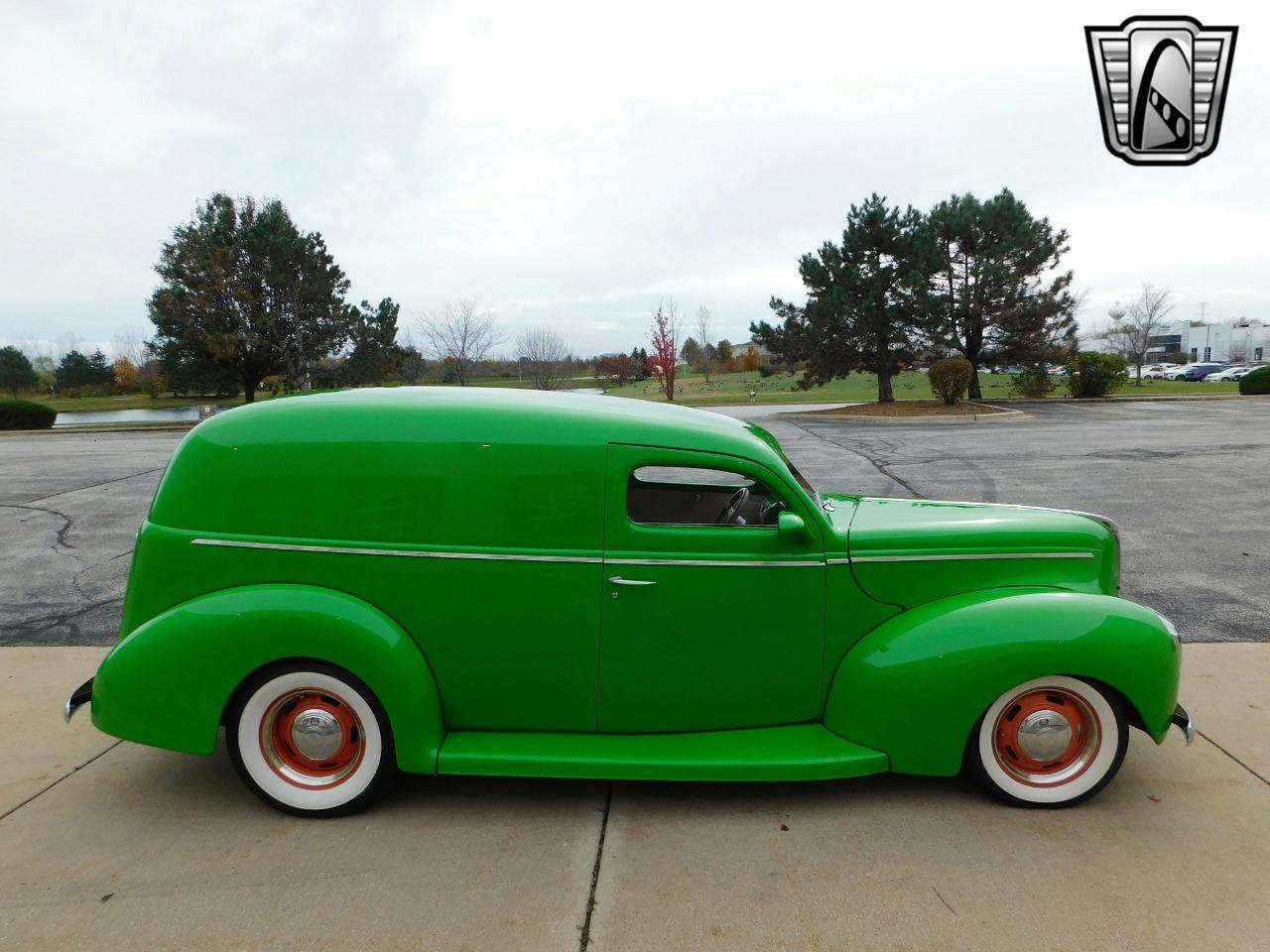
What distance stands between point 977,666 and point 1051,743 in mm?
505

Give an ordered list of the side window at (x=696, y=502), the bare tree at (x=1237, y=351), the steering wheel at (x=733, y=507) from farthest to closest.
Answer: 1. the bare tree at (x=1237, y=351)
2. the steering wheel at (x=733, y=507)
3. the side window at (x=696, y=502)

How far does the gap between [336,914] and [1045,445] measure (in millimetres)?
14941

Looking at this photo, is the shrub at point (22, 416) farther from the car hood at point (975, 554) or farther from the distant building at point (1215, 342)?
the distant building at point (1215, 342)

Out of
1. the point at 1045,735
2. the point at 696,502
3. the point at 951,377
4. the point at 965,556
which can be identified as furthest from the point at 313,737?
the point at 951,377

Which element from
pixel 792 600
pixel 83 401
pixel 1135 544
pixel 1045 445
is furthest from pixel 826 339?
pixel 83 401

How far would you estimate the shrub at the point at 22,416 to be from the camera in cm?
2877

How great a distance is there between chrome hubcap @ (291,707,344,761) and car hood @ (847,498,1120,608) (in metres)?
2.23

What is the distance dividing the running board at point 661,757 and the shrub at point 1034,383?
30.2 m

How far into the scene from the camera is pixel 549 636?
10.2 ft

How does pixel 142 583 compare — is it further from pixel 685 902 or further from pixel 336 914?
→ pixel 685 902

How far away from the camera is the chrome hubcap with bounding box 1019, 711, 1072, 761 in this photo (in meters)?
3.12

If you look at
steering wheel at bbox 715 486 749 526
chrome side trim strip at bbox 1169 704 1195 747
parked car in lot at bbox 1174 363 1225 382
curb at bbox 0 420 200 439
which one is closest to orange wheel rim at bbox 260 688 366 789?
steering wheel at bbox 715 486 749 526

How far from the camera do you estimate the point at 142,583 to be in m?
3.17
